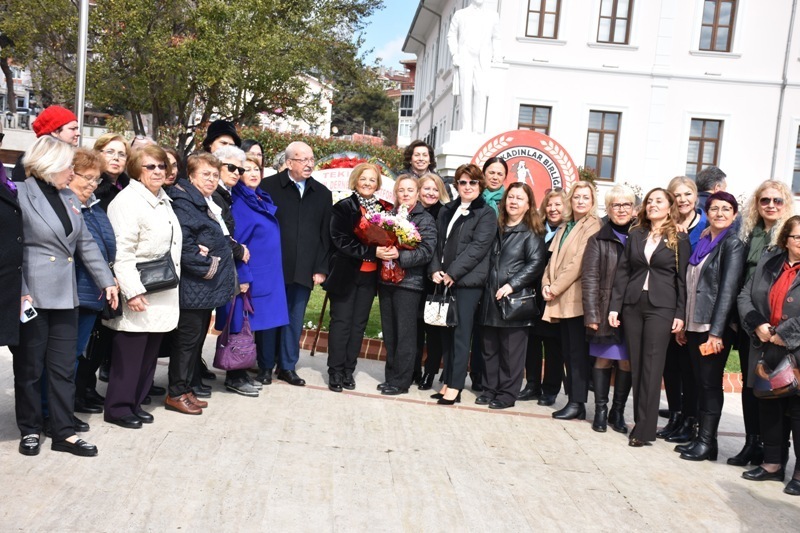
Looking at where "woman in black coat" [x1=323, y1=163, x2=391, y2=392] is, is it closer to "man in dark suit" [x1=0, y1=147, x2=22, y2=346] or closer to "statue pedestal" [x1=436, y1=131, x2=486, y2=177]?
"man in dark suit" [x1=0, y1=147, x2=22, y2=346]

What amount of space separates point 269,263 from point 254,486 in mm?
2541

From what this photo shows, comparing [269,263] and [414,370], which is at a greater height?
[269,263]

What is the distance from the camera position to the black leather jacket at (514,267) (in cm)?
693

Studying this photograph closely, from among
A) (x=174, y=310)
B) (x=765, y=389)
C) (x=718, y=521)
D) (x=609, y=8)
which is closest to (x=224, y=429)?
(x=174, y=310)

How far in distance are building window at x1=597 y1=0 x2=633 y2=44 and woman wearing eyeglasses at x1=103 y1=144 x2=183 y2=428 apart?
943 inches

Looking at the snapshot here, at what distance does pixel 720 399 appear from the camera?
6.00 metres

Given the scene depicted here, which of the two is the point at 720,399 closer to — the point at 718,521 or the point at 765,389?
the point at 765,389

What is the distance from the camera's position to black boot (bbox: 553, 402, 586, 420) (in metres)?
6.92

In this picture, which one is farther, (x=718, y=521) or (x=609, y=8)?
(x=609, y=8)

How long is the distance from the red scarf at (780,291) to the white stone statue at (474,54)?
24.8 ft

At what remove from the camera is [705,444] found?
6051 millimetres

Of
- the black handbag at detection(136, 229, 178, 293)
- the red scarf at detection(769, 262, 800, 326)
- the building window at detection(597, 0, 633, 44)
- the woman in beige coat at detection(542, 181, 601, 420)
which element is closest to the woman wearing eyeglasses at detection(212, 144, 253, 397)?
the black handbag at detection(136, 229, 178, 293)

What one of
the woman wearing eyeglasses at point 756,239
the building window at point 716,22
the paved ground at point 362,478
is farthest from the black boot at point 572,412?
the building window at point 716,22

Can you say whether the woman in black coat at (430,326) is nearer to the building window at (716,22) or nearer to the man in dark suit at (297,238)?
the man in dark suit at (297,238)
